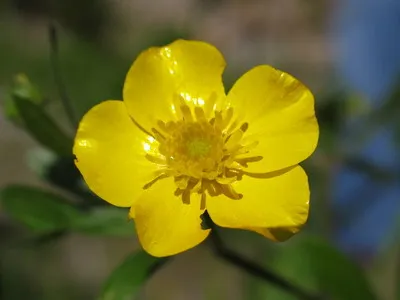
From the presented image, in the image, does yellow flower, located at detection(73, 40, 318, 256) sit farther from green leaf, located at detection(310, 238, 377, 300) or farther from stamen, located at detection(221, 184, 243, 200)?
green leaf, located at detection(310, 238, 377, 300)

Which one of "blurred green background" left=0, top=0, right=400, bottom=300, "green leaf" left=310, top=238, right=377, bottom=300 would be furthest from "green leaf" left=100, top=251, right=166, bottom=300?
"green leaf" left=310, top=238, right=377, bottom=300

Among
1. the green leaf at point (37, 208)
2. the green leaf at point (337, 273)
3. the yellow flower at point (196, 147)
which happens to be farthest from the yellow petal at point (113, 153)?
the green leaf at point (337, 273)

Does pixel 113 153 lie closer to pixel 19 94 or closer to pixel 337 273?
pixel 19 94

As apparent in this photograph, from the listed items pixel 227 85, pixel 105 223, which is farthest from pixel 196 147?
pixel 227 85

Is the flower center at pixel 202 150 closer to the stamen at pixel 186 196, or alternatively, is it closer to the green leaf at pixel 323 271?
the stamen at pixel 186 196

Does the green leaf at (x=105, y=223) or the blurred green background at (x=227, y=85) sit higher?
the green leaf at (x=105, y=223)

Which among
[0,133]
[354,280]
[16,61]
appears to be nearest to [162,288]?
[0,133]

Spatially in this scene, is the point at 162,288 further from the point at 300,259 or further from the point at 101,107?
the point at 101,107
